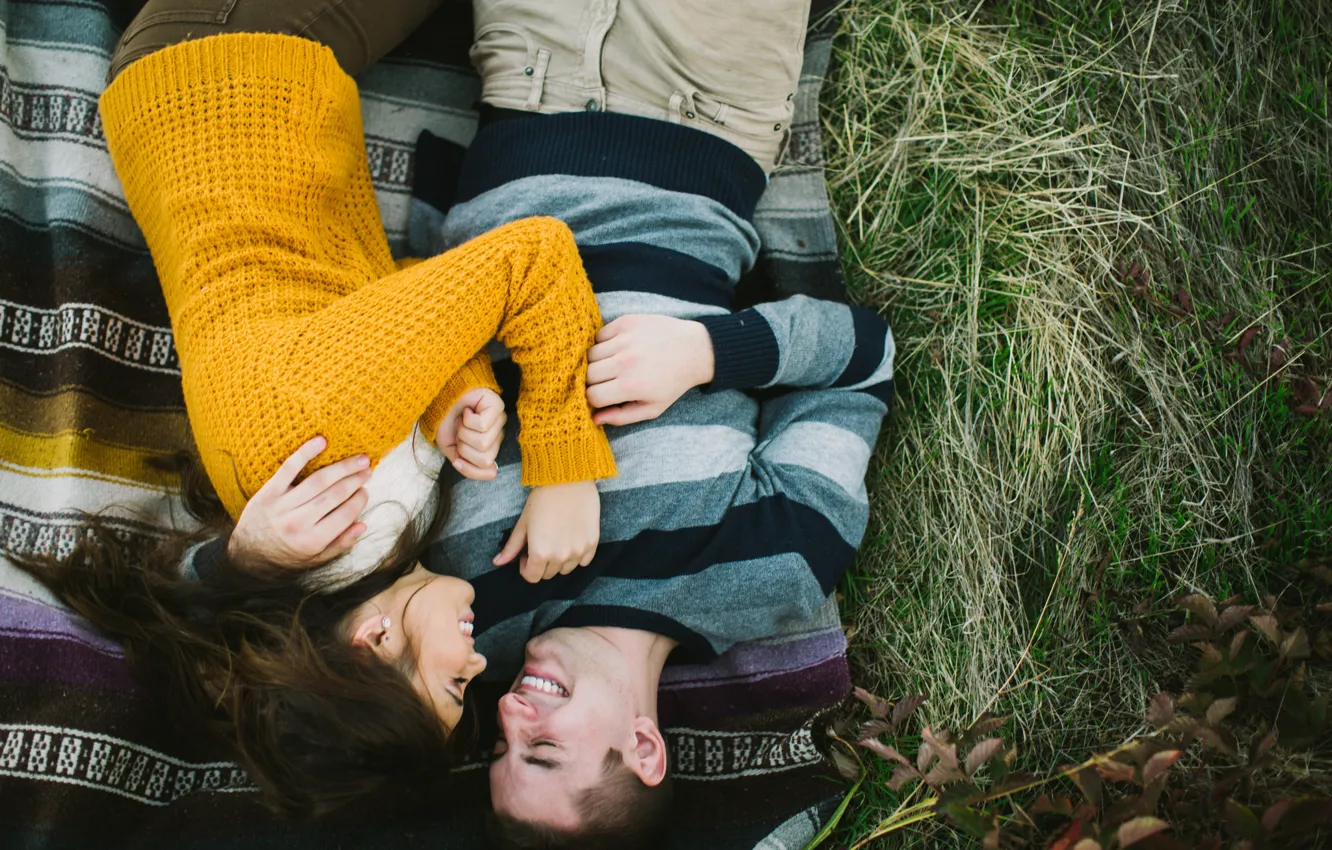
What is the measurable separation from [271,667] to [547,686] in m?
0.48

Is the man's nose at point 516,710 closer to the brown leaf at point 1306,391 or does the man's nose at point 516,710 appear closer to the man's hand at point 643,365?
the man's hand at point 643,365

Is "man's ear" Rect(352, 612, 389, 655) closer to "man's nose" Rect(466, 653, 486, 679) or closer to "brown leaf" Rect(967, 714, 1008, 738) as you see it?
"man's nose" Rect(466, 653, 486, 679)

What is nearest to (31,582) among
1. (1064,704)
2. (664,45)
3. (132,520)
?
(132,520)

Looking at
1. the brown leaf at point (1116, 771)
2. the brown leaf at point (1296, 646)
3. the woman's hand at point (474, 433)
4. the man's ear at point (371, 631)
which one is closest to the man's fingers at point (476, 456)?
the woman's hand at point (474, 433)

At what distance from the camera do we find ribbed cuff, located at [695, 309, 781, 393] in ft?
5.77

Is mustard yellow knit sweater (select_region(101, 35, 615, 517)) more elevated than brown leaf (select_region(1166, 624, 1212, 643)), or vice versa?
mustard yellow knit sweater (select_region(101, 35, 615, 517))

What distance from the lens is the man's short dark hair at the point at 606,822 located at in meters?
1.62

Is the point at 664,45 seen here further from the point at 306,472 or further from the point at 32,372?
the point at 32,372

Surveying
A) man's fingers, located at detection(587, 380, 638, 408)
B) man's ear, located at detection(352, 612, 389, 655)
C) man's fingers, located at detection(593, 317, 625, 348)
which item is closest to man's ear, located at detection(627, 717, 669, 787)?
man's ear, located at detection(352, 612, 389, 655)

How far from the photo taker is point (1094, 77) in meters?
2.04

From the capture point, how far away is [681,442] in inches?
70.3

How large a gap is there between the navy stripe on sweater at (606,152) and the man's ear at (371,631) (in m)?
0.87

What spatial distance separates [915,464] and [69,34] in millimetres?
2126

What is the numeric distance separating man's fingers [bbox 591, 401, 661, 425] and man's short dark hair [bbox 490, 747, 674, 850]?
1.96ft
